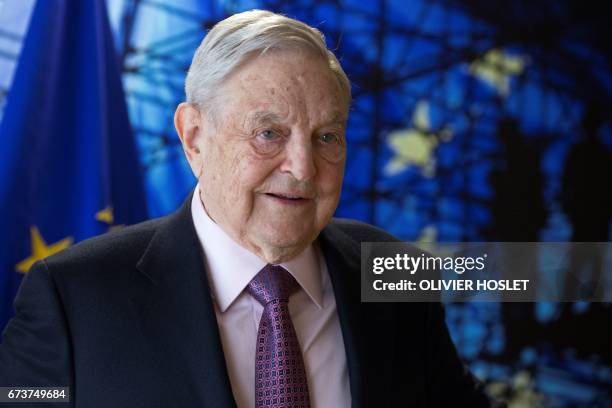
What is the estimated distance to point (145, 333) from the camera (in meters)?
1.30

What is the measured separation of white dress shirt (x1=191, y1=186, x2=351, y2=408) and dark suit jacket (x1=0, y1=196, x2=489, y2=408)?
4cm

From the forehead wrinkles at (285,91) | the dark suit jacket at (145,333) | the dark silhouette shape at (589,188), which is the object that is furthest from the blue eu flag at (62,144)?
the dark silhouette shape at (589,188)

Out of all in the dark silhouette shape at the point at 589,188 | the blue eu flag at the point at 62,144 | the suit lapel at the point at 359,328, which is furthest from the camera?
the dark silhouette shape at the point at 589,188

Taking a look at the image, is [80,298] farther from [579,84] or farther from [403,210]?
[579,84]

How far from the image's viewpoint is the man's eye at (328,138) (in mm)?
1333

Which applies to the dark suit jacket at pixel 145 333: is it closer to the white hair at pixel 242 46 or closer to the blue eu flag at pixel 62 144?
the white hair at pixel 242 46

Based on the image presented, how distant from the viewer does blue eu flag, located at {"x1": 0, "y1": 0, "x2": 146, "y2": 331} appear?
2299 millimetres

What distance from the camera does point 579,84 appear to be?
380 centimetres

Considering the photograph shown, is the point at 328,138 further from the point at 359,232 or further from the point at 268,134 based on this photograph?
the point at 359,232

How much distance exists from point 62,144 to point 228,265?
120 cm

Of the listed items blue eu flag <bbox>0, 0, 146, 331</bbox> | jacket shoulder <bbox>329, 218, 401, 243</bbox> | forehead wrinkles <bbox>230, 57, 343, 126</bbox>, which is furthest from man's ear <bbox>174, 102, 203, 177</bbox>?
blue eu flag <bbox>0, 0, 146, 331</bbox>

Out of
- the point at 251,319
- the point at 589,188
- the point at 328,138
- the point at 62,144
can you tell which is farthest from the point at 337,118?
the point at 589,188

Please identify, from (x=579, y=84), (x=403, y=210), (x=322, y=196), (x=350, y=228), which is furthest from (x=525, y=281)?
(x=322, y=196)

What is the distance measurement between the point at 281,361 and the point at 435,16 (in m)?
2.62
